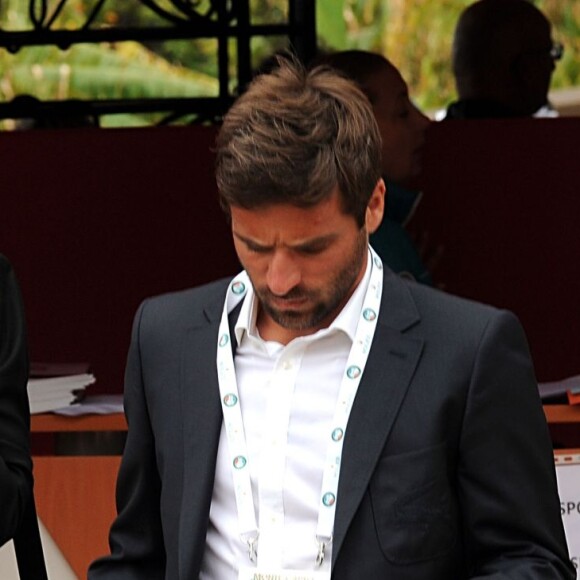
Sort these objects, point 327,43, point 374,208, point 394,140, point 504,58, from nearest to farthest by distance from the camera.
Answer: point 374,208
point 394,140
point 504,58
point 327,43

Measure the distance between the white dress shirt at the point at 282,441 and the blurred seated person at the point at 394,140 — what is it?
1.83m

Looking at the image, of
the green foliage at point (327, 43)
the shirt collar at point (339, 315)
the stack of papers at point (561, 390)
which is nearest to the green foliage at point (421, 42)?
the green foliage at point (327, 43)

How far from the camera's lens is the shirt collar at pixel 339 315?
2.38m

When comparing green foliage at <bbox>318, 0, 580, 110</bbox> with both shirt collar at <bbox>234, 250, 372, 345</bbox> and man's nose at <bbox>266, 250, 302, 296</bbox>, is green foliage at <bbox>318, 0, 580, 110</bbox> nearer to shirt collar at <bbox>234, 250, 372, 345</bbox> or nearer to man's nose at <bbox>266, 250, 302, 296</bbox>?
shirt collar at <bbox>234, 250, 372, 345</bbox>

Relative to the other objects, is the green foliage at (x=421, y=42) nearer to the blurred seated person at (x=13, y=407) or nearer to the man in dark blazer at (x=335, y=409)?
the blurred seated person at (x=13, y=407)

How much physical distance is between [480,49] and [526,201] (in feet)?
2.21

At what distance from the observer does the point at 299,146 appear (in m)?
2.29

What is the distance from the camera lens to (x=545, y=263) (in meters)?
5.55

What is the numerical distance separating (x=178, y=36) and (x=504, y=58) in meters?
1.22

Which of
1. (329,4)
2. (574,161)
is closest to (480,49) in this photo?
(574,161)

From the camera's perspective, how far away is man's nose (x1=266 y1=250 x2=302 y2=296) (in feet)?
7.44

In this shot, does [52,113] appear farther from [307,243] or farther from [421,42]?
[421,42]

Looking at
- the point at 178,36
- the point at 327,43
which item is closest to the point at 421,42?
the point at 327,43

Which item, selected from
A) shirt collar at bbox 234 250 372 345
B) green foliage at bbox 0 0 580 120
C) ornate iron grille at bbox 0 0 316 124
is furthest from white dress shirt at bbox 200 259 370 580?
green foliage at bbox 0 0 580 120
